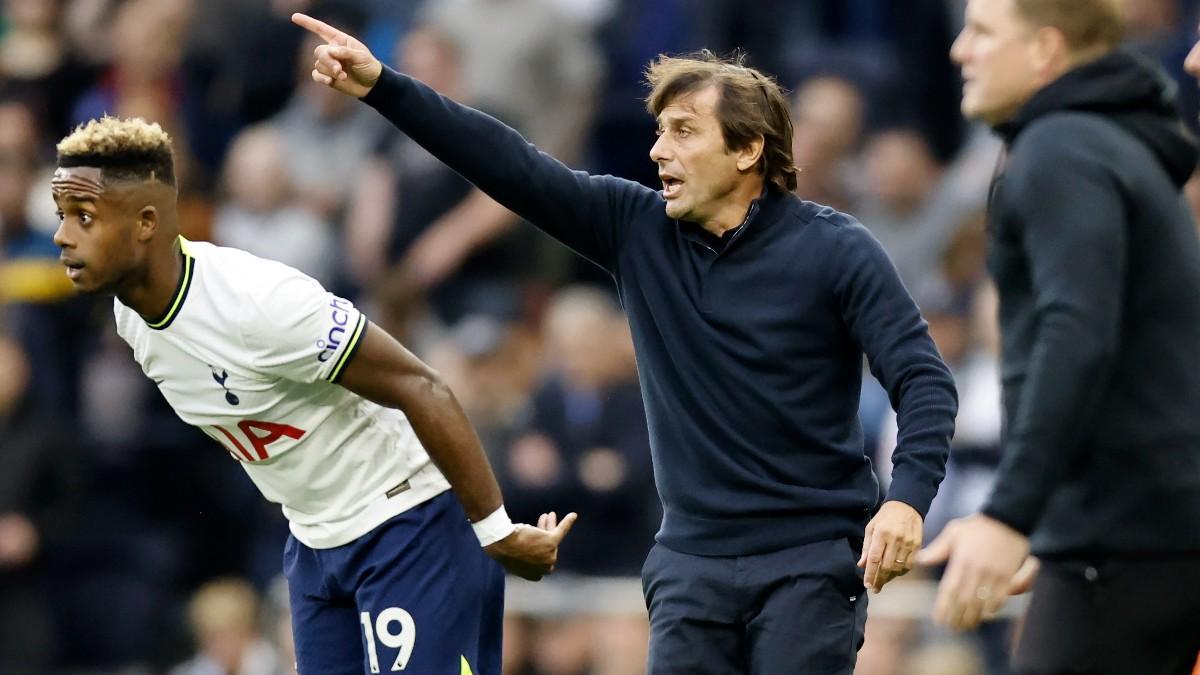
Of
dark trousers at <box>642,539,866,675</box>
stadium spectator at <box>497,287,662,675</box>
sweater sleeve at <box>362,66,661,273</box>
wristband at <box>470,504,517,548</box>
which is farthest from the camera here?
stadium spectator at <box>497,287,662,675</box>

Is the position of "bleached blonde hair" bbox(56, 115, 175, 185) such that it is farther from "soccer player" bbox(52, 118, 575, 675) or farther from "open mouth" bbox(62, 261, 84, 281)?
"open mouth" bbox(62, 261, 84, 281)

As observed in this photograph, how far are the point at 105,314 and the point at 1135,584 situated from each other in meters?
7.75

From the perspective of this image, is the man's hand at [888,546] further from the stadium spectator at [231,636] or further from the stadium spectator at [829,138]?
the stadium spectator at [231,636]

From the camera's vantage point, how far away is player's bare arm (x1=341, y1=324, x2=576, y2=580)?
15.7 ft

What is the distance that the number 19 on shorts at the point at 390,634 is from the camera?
488 cm

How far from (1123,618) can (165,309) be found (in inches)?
102

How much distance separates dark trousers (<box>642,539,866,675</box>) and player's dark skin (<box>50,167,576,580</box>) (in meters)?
0.42

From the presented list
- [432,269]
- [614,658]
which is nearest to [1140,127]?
[614,658]

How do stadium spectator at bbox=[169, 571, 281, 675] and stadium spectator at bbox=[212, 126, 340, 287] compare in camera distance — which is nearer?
stadium spectator at bbox=[169, 571, 281, 675]

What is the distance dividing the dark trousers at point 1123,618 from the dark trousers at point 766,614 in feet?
3.23

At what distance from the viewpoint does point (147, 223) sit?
16.0 ft

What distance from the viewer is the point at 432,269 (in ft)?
33.4

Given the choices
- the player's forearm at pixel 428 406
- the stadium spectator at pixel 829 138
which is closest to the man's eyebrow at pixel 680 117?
the player's forearm at pixel 428 406

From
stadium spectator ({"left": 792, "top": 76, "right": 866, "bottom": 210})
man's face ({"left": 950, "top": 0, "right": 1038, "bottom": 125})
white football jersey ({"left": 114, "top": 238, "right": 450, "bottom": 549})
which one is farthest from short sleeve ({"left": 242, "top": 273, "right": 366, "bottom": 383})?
stadium spectator ({"left": 792, "top": 76, "right": 866, "bottom": 210})
